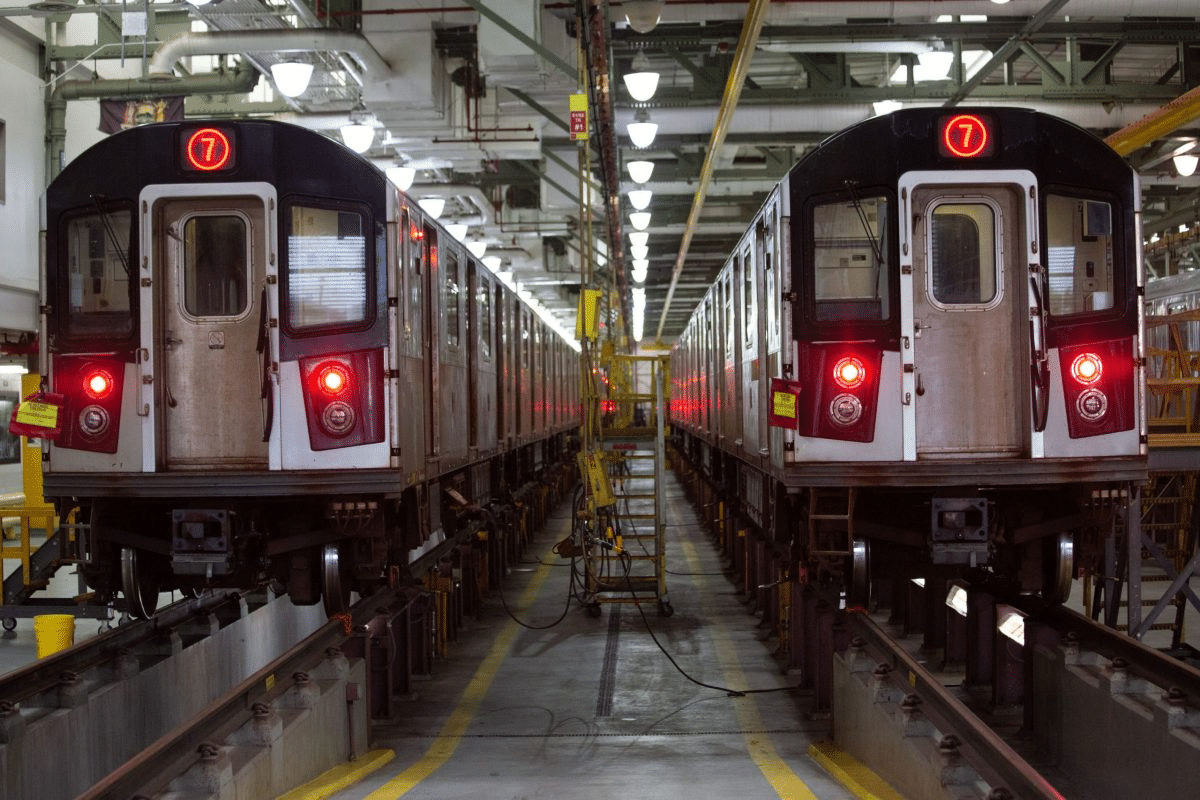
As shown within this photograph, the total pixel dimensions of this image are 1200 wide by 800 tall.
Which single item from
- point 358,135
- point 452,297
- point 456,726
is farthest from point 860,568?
point 358,135

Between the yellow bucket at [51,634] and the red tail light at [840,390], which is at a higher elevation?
the red tail light at [840,390]

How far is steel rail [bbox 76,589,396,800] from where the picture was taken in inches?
199

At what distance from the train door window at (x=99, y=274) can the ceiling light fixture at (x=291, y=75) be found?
4.28 metres

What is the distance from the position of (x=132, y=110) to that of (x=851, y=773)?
1138cm

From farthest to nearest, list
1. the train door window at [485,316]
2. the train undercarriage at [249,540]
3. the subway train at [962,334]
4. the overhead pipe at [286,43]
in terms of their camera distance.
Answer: the train door window at [485,316], the overhead pipe at [286,43], the train undercarriage at [249,540], the subway train at [962,334]

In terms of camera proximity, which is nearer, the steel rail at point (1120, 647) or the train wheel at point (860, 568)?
the steel rail at point (1120, 647)

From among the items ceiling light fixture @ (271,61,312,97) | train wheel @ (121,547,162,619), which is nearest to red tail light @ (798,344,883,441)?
train wheel @ (121,547,162,619)

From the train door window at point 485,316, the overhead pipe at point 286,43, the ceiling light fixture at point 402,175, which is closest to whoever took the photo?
the overhead pipe at point 286,43

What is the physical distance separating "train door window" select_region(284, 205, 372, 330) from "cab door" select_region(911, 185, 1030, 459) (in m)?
3.37

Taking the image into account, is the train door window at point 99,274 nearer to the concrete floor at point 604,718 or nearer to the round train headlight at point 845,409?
the concrete floor at point 604,718

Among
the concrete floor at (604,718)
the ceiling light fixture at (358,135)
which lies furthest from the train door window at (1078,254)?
the ceiling light fixture at (358,135)

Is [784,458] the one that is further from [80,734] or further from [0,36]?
[0,36]

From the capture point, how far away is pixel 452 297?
34.3 feet

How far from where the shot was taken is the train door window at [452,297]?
1003 centimetres
